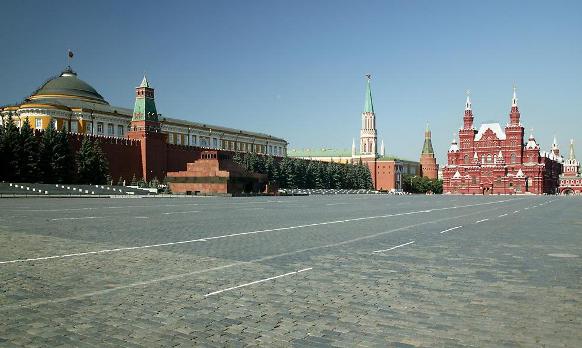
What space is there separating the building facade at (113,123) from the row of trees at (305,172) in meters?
7.13

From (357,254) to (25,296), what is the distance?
6035mm

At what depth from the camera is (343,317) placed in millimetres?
5504

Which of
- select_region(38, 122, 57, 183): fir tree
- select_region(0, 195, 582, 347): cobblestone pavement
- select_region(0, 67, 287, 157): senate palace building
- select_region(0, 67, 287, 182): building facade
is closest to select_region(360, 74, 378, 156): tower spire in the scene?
select_region(0, 67, 287, 157): senate palace building

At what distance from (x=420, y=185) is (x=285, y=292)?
469 ft

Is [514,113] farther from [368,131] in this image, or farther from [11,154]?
[11,154]

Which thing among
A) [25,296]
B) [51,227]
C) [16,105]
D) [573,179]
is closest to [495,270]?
[25,296]

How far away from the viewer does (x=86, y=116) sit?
72.1 metres

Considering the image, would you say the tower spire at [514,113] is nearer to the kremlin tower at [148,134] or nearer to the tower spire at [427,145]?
the tower spire at [427,145]

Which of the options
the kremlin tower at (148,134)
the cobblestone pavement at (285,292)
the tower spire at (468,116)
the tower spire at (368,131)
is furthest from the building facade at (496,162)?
the cobblestone pavement at (285,292)

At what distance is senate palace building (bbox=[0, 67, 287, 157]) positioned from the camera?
222 feet

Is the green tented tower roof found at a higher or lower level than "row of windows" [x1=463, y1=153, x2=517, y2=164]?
higher

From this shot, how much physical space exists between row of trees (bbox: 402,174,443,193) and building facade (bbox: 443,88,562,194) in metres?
26.6

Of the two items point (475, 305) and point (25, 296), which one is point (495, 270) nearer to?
point (475, 305)

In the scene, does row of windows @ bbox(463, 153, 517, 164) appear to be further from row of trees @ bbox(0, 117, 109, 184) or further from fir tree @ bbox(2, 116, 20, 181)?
fir tree @ bbox(2, 116, 20, 181)
